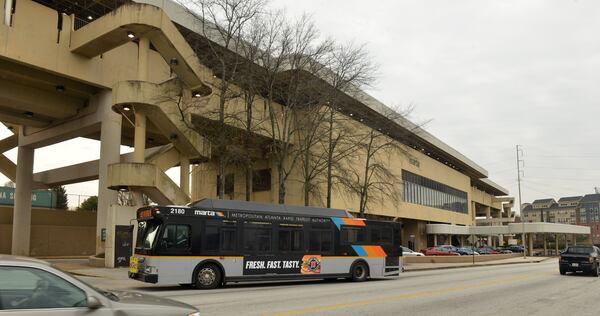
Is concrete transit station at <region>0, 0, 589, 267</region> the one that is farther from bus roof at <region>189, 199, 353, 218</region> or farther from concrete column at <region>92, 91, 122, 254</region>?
bus roof at <region>189, 199, 353, 218</region>

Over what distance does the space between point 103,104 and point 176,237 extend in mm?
17205

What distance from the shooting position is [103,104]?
3136 cm

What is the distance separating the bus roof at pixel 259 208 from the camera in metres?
18.6

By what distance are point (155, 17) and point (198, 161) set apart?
9.33 meters

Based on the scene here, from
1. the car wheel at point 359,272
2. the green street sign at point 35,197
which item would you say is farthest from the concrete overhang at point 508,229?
the car wheel at point 359,272

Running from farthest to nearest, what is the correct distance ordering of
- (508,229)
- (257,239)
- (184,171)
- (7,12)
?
1. (508,229)
2. (184,171)
3. (7,12)
4. (257,239)

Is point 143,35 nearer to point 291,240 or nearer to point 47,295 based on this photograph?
point 291,240

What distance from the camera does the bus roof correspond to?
61.0 feet

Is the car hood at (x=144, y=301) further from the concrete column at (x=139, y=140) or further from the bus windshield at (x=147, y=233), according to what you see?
the concrete column at (x=139, y=140)

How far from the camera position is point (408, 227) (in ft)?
242

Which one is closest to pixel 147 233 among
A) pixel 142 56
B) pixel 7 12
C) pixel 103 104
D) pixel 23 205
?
pixel 142 56

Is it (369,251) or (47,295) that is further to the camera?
(369,251)

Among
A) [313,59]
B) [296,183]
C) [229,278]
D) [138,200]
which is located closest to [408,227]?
[296,183]

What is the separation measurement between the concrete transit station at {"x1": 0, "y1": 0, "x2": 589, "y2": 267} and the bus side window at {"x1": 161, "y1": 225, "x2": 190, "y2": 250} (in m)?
9.76
